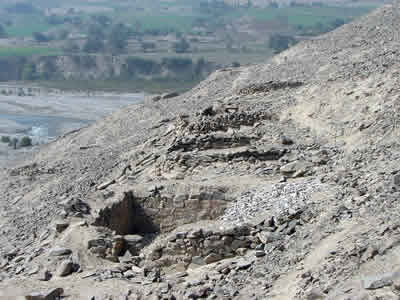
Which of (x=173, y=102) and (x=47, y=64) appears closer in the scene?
(x=173, y=102)

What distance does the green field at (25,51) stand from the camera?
72.2 m

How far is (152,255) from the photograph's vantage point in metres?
11.1

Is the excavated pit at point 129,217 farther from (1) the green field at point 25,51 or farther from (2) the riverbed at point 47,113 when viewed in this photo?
(1) the green field at point 25,51

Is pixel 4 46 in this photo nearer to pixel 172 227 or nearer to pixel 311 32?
pixel 311 32

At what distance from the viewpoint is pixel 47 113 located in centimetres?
4538

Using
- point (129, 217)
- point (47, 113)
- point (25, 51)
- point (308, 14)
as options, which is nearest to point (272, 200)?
point (129, 217)

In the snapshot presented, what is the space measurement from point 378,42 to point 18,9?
Answer: 10570cm

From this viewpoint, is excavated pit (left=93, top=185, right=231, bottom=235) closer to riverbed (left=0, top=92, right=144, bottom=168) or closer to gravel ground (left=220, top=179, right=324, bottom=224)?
gravel ground (left=220, top=179, right=324, bottom=224)

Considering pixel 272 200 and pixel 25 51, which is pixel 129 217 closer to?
pixel 272 200

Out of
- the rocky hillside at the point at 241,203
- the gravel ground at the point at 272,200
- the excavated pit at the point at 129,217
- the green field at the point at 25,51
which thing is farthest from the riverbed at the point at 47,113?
the gravel ground at the point at 272,200

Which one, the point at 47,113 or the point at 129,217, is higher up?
the point at 129,217

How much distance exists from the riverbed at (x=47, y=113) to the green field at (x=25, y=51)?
1719cm

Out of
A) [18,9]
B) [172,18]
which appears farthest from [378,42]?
[18,9]

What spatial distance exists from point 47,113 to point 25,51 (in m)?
30.4
